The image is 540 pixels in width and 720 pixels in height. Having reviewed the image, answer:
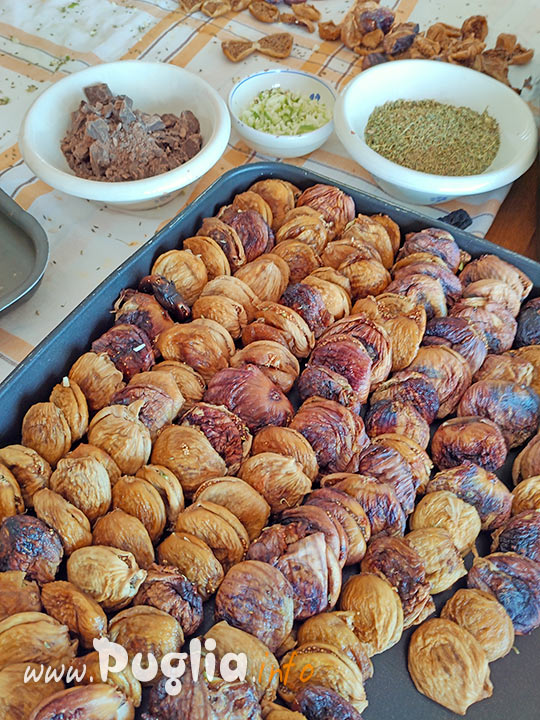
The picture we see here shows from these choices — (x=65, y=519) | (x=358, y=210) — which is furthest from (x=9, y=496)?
(x=358, y=210)

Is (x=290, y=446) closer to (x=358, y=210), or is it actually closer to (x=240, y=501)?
(x=240, y=501)

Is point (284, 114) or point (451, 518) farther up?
point (284, 114)

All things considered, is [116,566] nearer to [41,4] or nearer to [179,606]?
Answer: [179,606]

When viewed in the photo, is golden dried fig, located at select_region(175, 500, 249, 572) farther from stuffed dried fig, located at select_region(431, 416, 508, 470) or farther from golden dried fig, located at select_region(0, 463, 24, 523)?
stuffed dried fig, located at select_region(431, 416, 508, 470)

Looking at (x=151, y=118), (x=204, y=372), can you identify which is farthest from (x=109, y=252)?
(x=204, y=372)

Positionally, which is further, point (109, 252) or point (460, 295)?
point (109, 252)

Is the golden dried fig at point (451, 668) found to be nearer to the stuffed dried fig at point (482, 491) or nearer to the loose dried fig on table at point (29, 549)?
the stuffed dried fig at point (482, 491)

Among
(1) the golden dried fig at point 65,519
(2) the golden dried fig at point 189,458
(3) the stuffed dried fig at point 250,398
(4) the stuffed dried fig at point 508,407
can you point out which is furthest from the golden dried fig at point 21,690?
(4) the stuffed dried fig at point 508,407
